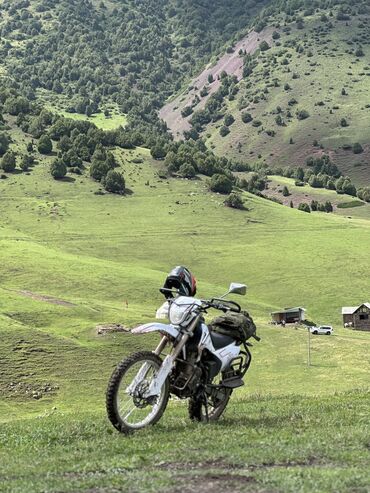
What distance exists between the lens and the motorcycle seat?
558 inches

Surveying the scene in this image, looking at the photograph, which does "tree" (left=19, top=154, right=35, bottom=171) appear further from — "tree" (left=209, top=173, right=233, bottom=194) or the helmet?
the helmet

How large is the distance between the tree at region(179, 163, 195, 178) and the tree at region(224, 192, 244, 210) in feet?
58.9

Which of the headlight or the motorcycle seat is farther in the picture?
the motorcycle seat

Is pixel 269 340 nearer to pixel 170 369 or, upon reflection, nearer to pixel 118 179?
pixel 170 369

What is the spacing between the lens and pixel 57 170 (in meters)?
161

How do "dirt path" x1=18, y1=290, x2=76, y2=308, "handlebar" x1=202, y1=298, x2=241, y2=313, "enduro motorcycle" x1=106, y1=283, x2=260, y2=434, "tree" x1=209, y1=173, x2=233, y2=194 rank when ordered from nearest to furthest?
"enduro motorcycle" x1=106, y1=283, x2=260, y2=434 < "handlebar" x1=202, y1=298, x2=241, y2=313 < "dirt path" x1=18, y1=290, x2=76, y2=308 < "tree" x1=209, y1=173, x2=233, y2=194

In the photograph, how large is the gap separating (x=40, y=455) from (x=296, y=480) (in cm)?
444

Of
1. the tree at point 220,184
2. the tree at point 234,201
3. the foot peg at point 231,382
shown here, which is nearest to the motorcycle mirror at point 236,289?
the foot peg at point 231,382

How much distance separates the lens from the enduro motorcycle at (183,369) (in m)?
12.5

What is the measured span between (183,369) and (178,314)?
1084mm

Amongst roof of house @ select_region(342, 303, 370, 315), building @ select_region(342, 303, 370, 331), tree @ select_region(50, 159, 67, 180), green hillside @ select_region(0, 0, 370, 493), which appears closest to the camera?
green hillside @ select_region(0, 0, 370, 493)

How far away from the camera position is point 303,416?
581 inches

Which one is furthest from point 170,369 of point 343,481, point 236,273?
point 236,273

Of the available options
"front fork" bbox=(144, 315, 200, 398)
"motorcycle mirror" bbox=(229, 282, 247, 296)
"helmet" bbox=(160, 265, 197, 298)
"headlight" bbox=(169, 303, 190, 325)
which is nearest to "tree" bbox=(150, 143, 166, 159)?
"helmet" bbox=(160, 265, 197, 298)
